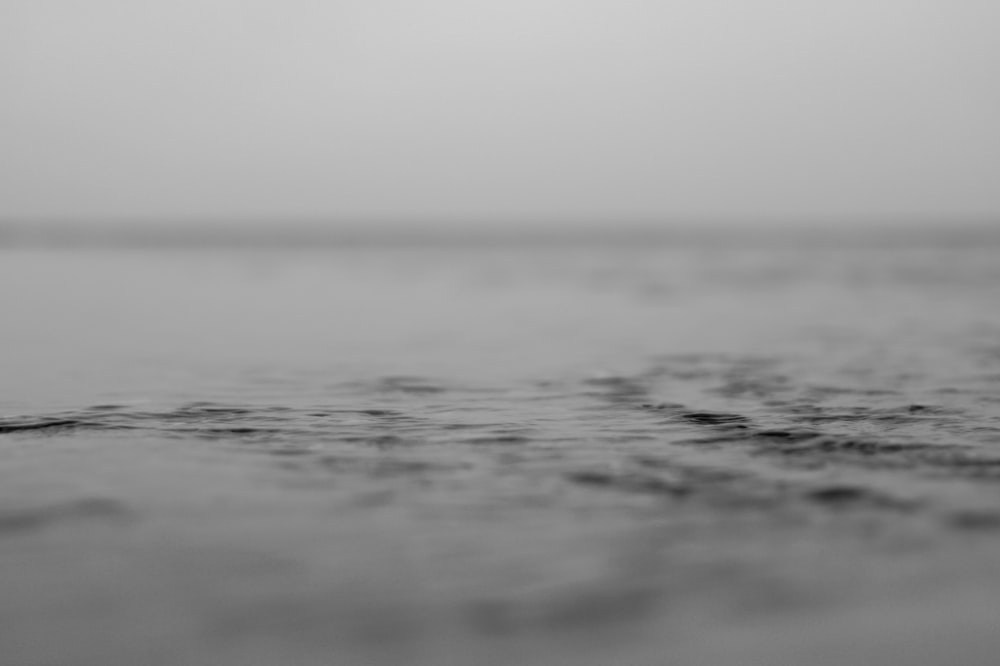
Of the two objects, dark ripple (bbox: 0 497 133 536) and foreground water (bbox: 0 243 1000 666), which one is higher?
dark ripple (bbox: 0 497 133 536)

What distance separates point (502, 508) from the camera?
5297 mm

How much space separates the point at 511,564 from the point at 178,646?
1366 mm

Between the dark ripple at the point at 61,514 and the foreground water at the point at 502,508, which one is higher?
the dark ripple at the point at 61,514

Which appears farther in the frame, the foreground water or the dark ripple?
the dark ripple

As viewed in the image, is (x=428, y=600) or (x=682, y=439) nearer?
(x=428, y=600)

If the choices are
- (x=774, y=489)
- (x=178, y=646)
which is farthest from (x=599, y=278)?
(x=178, y=646)

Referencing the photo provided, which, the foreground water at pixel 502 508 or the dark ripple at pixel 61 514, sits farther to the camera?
the dark ripple at pixel 61 514

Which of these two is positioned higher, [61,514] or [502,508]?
[61,514]

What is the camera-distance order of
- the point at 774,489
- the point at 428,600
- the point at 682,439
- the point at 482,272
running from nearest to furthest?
the point at 428,600 < the point at 774,489 < the point at 682,439 < the point at 482,272

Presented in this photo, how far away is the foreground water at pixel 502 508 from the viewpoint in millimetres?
3760

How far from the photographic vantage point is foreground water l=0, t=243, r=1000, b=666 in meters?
3.76

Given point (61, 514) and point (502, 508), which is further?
point (502, 508)

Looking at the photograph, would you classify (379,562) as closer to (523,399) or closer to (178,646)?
(178,646)

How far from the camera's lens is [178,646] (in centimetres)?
363
